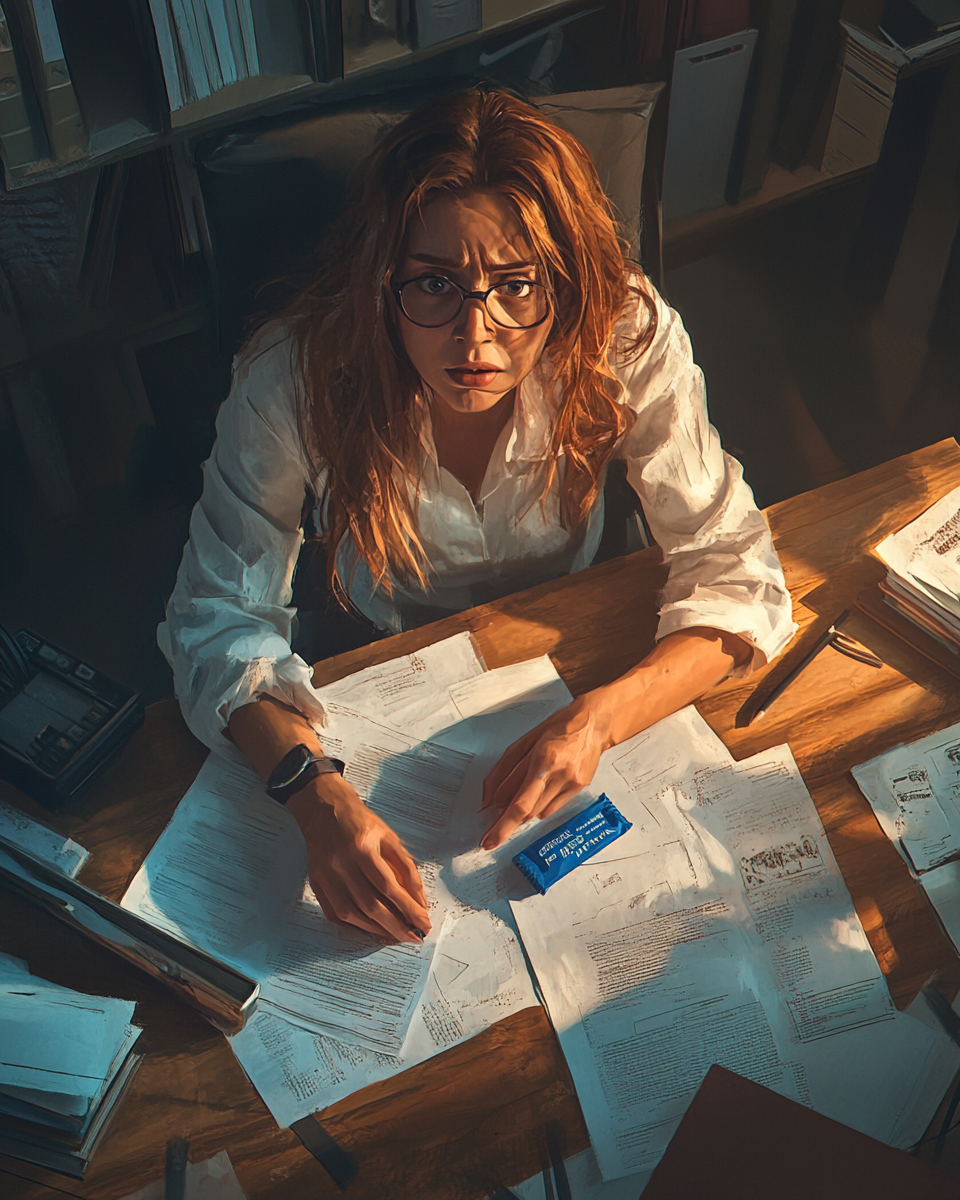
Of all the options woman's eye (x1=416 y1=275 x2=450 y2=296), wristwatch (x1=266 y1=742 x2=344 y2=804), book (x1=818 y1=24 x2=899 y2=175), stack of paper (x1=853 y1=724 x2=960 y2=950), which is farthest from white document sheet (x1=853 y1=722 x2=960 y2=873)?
book (x1=818 y1=24 x2=899 y2=175)

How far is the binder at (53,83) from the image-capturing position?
101 cm

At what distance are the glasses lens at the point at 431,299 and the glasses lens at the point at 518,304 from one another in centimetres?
4

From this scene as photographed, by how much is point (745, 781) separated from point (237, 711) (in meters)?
0.55

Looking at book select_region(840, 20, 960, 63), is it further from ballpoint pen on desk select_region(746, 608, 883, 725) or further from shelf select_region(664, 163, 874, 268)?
ballpoint pen on desk select_region(746, 608, 883, 725)

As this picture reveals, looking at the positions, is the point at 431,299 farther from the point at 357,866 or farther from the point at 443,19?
the point at 357,866

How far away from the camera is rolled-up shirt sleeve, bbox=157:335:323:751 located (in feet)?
3.56

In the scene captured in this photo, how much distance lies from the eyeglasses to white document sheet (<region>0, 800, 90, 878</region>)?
0.66 metres

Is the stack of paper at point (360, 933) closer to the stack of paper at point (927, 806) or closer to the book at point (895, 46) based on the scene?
the stack of paper at point (927, 806)

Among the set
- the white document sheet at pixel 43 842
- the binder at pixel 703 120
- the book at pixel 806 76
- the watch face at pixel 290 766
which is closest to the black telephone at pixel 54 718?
the white document sheet at pixel 43 842

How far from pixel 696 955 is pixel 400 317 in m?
0.73

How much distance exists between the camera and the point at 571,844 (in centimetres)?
97

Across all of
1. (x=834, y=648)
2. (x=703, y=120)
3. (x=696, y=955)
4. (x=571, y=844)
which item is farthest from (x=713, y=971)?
(x=703, y=120)

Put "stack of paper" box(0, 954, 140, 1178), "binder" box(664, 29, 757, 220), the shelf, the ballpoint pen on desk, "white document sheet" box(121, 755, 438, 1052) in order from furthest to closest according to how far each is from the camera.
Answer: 1. the shelf
2. "binder" box(664, 29, 757, 220)
3. the ballpoint pen on desk
4. "white document sheet" box(121, 755, 438, 1052)
5. "stack of paper" box(0, 954, 140, 1178)

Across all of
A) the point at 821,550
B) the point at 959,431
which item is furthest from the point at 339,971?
the point at 959,431
